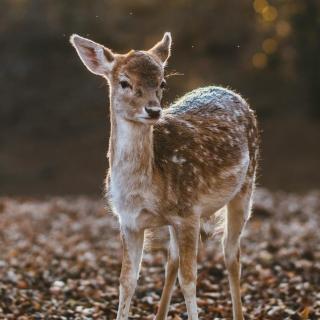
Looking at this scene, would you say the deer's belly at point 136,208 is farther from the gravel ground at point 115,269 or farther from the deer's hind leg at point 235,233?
the gravel ground at point 115,269

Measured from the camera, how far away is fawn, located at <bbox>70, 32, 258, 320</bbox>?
6.30m

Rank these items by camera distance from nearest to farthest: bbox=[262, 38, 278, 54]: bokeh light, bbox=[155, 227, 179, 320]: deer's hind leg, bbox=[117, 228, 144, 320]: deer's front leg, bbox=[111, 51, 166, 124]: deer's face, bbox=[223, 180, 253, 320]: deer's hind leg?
bbox=[111, 51, 166, 124]: deer's face < bbox=[117, 228, 144, 320]: deer's front leg < bbox=[155, 227, 179, 320]: deer's hind leg < bbox=[223, 180, 253, 320]: deer's hind leg < bbox=[262, 38, 278, 54]: bokeh light


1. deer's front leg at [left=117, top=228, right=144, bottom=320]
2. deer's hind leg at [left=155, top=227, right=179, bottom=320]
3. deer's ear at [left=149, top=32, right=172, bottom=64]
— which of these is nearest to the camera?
deer's front leg at [left=117, top=228, right=144, bottom=320]

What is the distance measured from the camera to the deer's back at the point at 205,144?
653 cm

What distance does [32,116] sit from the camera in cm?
2956

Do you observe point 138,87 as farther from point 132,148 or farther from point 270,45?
point 270,45

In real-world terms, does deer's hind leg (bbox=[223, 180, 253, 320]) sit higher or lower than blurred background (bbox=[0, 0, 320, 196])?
lower

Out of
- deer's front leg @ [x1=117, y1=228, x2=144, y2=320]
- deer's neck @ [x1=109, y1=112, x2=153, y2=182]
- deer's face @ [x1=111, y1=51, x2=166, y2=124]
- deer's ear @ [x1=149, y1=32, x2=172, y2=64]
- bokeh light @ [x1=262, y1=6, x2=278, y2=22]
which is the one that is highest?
bokeh light @ [x1=262, y1=6, x2=278, y2=22]

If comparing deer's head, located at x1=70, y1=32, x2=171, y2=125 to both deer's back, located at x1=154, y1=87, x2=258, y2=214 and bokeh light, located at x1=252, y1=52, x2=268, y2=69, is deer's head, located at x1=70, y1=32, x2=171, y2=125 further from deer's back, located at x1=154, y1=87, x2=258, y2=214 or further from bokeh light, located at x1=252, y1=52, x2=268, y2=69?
bokeh light, located at x1=252, y1=52, x2=268, y2=69

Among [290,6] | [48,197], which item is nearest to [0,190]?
[48,197]

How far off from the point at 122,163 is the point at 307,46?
21660 millimetres

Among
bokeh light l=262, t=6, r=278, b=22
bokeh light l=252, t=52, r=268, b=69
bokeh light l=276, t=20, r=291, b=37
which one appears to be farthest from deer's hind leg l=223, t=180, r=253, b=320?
bokeh light l=252, t=52, r=268, b=69

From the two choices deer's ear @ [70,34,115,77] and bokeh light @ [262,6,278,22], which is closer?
deer's ear @ [70,34,115,77]

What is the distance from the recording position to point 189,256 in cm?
639
